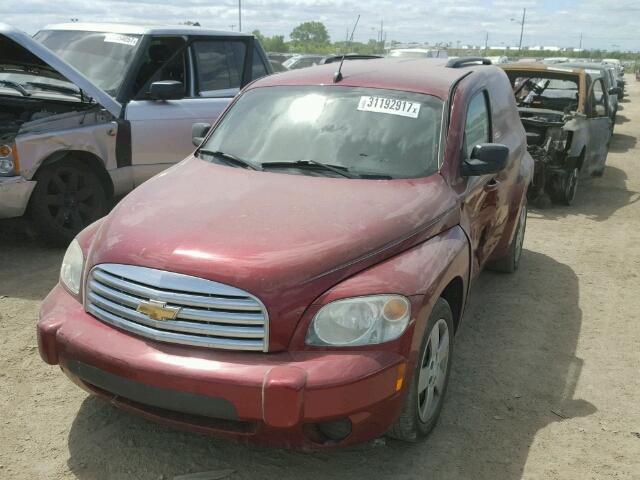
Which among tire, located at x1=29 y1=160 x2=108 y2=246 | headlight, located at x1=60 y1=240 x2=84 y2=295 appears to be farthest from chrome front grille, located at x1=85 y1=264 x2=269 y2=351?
tire, located at x1=29 y1=160 x2=108 y2=246

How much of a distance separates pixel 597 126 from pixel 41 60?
736 centimetres

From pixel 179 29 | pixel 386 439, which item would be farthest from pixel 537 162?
pixel 386 439

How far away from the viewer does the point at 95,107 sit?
609 cm

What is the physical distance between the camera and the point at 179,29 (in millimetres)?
6781

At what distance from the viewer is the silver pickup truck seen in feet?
18.3

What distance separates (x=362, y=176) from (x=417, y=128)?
19.8 inches

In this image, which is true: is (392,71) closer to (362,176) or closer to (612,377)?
(362,176)

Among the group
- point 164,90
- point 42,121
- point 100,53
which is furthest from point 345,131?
Result: point 100,53

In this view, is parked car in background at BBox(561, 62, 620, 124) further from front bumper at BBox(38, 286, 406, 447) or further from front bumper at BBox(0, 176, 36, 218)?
front bumper at BBox(38, 286, 406, 447)

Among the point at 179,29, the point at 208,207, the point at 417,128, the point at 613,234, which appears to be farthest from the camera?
the point at 613,234

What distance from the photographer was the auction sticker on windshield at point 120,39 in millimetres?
6527

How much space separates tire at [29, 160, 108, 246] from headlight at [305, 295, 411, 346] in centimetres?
378

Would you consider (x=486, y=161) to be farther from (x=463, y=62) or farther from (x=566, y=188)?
(x=566, y=188)

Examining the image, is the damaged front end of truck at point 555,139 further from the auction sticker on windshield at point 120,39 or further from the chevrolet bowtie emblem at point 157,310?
the chevrolet bowtie emblem at point 157,310
